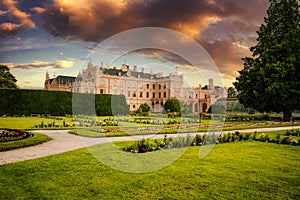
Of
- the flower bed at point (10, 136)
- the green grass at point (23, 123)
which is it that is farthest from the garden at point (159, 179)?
the green grass at point (23, 123)

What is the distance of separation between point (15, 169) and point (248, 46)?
24.4 meters

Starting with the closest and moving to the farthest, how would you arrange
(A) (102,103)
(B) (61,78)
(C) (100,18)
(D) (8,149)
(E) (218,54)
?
(D) (8,149) → (C) (100,18) → (E) (218,54) → (A) (102,103) → (B) (61,78)

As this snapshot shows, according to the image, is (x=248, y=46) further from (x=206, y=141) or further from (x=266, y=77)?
(x=206, y=141)

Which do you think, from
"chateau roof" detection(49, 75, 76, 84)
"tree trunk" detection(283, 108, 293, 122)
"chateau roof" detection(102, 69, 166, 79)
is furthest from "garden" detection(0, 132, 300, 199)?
"chateau roof" detection(49, 75, 76, 84)

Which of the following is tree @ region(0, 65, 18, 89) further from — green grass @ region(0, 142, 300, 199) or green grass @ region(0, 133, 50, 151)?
green grass @ region(0, 142, 300, 199)

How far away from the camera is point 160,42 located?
294 inches

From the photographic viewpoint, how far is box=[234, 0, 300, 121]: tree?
2091cm

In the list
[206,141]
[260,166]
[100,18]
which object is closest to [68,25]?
[100,18]

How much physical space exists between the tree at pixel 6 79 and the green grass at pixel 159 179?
1355 inches

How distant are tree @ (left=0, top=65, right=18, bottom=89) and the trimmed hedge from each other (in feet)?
43.8

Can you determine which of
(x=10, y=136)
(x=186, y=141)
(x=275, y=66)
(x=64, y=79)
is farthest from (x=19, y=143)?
(x=64, y=79)

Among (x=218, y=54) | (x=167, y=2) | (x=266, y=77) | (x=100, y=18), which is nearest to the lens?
(x=100, y=18)

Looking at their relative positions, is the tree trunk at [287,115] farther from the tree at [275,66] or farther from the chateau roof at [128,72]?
the chateau roof at [128,72]

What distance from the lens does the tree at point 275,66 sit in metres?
20.9
